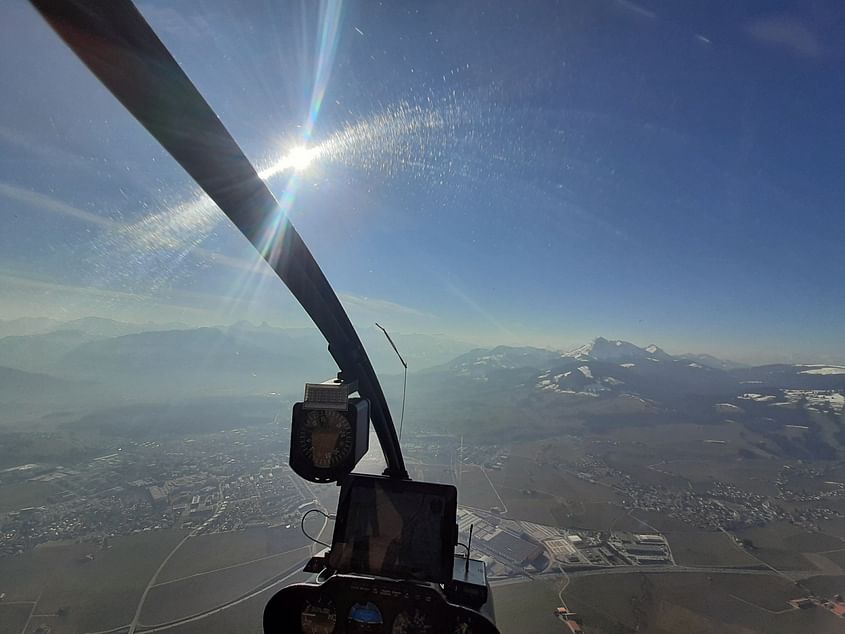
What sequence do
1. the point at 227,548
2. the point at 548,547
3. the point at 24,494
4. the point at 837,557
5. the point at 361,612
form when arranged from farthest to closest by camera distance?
the point at 24,494, the point at 837,557, the point at 548,547, the point at 227,548, the point at 361,612

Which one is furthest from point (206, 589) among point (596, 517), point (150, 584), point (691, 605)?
point (596, 517)

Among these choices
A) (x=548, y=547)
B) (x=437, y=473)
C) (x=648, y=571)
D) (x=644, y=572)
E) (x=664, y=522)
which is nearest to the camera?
(x=644, y=572)

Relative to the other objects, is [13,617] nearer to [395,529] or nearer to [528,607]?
[528,607]

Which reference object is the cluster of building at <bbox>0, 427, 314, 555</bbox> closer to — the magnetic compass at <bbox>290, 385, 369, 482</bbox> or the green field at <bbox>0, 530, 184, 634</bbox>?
the green field at <bbox>0, 530, 184, 634</bbox>

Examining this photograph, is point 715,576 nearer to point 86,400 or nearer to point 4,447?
point 4,447

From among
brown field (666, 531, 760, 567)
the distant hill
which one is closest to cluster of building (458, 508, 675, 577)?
brown field (666, 531, 760, 567)

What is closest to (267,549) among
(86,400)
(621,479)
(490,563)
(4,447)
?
(490,563)
